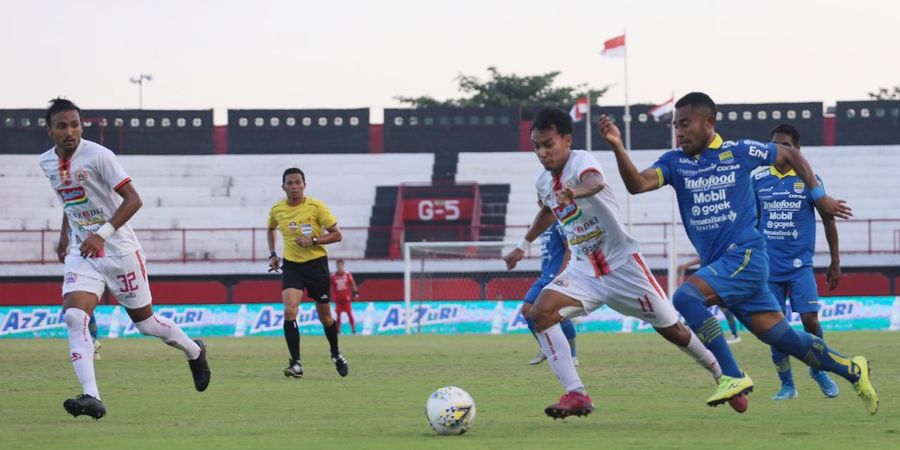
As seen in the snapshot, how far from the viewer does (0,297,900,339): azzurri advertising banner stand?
34406 millimetres

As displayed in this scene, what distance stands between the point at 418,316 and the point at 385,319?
0.84 m

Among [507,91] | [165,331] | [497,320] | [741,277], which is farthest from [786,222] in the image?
[507,91]

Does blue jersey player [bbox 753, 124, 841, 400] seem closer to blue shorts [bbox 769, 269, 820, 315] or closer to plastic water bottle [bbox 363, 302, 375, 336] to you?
blue shorts [bbox 769, 269, 820, 315]

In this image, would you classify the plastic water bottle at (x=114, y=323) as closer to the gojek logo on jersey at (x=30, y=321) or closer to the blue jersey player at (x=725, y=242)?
the gojek logo on jersey at (x=30, y=321)

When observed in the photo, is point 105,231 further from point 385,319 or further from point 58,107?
point 385,319

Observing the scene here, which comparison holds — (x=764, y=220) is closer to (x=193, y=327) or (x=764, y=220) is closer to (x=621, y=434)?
(x=621, y=434)

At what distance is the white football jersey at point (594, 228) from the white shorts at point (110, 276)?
312cm

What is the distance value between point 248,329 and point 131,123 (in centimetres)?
2246

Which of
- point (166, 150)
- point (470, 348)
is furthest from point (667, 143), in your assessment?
point (470, 348)

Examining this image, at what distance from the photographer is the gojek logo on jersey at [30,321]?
34.3 metres

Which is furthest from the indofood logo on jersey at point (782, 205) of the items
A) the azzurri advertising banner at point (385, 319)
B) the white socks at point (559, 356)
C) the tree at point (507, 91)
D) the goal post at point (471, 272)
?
the tree at point (507, 91)

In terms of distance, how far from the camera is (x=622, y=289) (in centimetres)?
965

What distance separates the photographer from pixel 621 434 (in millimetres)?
8492

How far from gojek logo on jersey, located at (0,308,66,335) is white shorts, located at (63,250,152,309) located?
81.4ft
